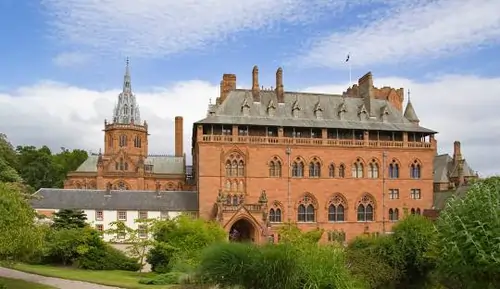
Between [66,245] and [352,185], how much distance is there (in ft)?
96.3

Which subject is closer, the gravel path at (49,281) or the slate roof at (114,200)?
the gravel path at (49,281)

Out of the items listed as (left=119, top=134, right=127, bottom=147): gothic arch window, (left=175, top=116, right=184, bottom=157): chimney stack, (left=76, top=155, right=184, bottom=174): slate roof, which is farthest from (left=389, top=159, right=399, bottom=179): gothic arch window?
(left=119, top=134, right=127, bottom=147): gothic arch window

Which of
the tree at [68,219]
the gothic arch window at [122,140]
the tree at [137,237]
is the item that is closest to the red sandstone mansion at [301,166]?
the tree at [68,219]

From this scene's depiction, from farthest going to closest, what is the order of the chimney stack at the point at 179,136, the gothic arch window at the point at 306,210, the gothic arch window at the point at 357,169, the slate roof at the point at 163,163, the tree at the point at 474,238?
the chimney stack at the point at 179,136 < the slate roof at the point at 163,163 < the gothic arch window at the point at 357,169 < the gothic arch window at the point at 306,210 < the tree at the point at 474,238

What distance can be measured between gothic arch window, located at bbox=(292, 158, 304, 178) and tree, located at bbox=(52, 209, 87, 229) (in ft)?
69.1

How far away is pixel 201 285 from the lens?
2509 centimetres

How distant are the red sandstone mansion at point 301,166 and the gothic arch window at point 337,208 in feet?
0.34

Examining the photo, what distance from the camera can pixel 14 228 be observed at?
27.9 meters

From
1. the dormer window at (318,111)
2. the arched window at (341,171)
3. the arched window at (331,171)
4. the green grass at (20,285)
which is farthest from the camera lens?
the dormer window at (318,111)

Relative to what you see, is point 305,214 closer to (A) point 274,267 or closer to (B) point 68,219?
(B) point 68,219

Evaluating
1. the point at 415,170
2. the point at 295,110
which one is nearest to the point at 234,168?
the point at 295,110

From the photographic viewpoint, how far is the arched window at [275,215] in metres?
→ 57.3

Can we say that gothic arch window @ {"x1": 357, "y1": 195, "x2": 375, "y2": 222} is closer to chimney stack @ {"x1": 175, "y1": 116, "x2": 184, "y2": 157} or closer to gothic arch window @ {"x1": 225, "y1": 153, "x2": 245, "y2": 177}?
gothic arch window @ {"x1": 225, "y1": 153, "x2": 245, "y2": 177}

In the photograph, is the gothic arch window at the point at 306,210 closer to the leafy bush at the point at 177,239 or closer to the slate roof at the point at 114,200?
the slate roof at the point at 114,200
